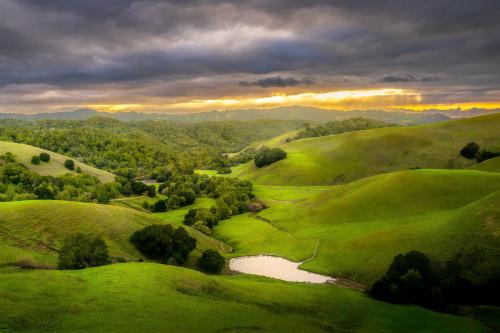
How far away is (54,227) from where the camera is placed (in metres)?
79.1

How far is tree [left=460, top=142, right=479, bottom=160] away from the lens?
18288 centimetres

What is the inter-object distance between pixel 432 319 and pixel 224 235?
237 feet

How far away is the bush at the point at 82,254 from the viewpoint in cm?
6277

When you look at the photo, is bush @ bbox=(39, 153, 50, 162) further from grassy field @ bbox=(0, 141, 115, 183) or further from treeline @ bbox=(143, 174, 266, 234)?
treeline @ bbox=(143, 174, 266, 234)

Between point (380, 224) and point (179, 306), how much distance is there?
6667 centimetres

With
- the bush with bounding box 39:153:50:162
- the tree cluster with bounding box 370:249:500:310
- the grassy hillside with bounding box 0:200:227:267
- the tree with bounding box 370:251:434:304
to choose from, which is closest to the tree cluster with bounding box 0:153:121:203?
the bush with bounding box 39:153:50:162

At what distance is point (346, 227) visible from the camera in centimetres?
10050

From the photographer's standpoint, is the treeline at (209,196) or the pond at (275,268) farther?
the treeline at (209,196)

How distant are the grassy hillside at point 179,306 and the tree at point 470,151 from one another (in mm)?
149604

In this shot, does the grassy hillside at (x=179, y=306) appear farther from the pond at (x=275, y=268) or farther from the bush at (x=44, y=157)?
the bush at (x=44, y=157)

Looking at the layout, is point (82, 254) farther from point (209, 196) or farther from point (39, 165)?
point (39, 165)

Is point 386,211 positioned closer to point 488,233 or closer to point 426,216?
point 426,216

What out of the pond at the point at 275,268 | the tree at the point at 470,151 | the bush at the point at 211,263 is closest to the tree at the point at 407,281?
the pond at the point at 275,268

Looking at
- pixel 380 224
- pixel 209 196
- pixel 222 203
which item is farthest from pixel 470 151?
pixel 209 196
